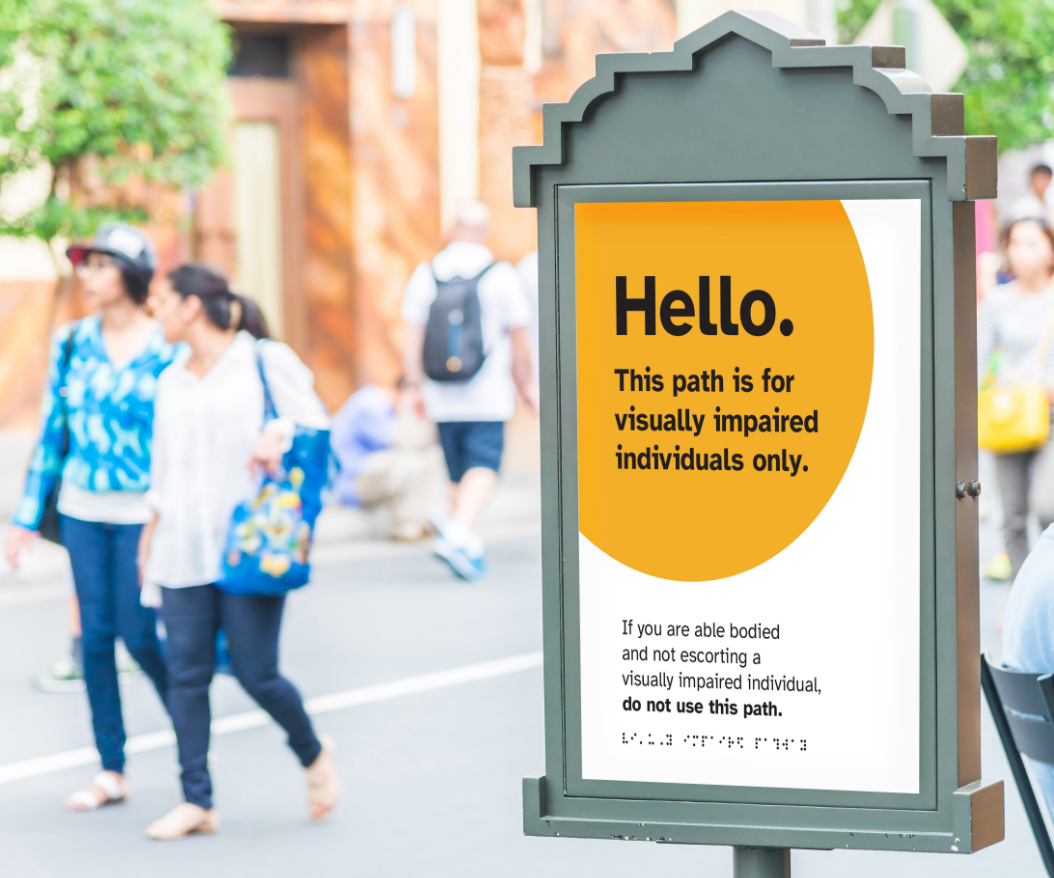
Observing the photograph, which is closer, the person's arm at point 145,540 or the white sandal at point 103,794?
the person's arm at point 145,540

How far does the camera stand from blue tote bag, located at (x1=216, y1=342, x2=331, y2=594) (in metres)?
5.39

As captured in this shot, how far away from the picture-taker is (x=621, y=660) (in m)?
2.88

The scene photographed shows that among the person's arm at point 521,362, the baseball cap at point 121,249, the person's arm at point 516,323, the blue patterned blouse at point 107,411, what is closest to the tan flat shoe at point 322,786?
the blue patterned blouse at point 107,411

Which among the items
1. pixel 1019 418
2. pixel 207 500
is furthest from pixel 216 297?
pixel 1019 418

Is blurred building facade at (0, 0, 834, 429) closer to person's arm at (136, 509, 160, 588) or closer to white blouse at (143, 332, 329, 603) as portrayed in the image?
person's arm at (136, 509, 160, 588)

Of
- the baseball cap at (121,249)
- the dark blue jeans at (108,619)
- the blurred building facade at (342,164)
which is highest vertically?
the blurred building facade at (342,164)

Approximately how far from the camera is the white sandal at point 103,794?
19.5 feet

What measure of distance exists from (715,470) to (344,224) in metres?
13.8

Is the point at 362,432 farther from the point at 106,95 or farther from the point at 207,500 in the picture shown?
the point at 207,500

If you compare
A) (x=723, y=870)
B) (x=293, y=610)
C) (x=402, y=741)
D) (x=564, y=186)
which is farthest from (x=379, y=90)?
(x=564, y=186)

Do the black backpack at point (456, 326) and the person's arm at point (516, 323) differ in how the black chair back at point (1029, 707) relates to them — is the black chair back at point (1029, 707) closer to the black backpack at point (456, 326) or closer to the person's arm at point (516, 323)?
the person's arm at point (516, 323)

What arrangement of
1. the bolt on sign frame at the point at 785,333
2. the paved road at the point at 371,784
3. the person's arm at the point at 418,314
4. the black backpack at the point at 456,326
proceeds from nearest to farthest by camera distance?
the bolt on sign frame at the point at 785,333, the paved road at the point at 371,784, the black backpack at the point at 456,326, the person's arm at the point at 418,314

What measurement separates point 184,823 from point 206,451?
1.10 metres

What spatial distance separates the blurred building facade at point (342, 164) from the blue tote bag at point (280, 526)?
1059cm
